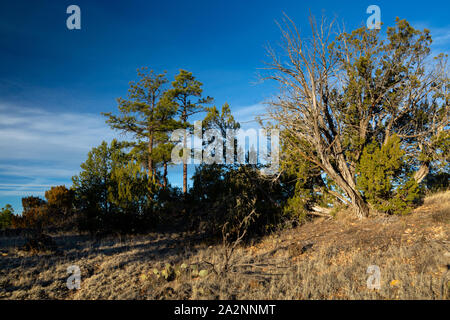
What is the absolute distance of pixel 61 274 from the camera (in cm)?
736

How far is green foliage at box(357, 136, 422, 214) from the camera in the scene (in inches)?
395

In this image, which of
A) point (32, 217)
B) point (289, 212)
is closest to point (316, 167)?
point (289, 212)

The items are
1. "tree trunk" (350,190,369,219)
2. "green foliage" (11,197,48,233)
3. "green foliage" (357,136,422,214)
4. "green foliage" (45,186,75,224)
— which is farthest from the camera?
"green foliage" (45,186,75,224)

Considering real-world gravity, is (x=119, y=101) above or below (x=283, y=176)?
above

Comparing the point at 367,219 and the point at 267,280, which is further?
the point at 367,219

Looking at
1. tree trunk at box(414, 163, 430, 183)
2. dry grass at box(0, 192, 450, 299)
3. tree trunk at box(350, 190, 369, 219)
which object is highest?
tree trunk at box(414, 163, 430, 183)

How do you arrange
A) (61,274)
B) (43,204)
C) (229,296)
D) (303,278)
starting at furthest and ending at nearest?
(43,204) < (61,274) < (303,278) < (229,296)

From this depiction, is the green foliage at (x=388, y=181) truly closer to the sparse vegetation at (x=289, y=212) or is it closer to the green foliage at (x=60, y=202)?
the sparse vegetation at (x=289, y=212)

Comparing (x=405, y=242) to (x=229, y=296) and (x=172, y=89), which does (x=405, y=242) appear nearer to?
(x=229, y=296)

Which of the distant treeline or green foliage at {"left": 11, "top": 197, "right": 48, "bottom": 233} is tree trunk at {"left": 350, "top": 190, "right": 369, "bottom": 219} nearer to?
the distant treeline

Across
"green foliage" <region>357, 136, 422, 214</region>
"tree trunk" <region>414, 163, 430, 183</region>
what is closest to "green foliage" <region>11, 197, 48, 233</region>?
"green foliage" <region>357, 136, 422, 214</region>

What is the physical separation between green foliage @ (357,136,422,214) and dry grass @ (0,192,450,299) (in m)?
0.68
